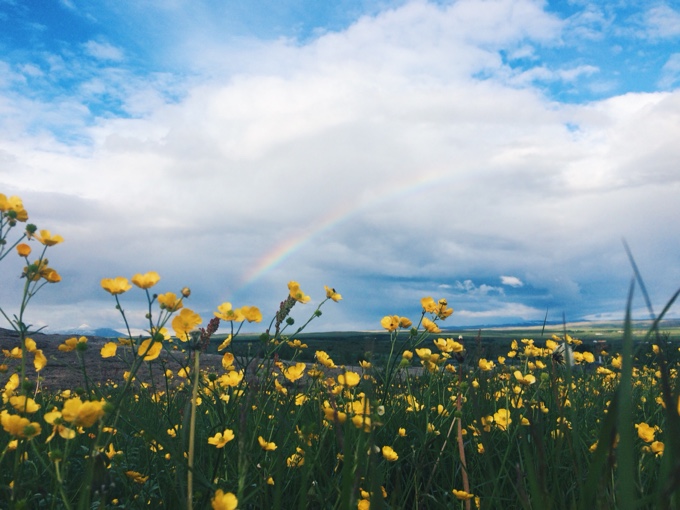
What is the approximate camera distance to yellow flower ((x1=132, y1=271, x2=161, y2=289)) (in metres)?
1.83

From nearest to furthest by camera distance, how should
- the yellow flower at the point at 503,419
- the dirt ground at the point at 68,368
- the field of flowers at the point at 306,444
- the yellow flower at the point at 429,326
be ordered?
the field of flowers at the point at 306,444 < the yellow flower at the point at 503,419 < the yellow flower at the point at 429,326 < the dirt ground at the point at 68,368

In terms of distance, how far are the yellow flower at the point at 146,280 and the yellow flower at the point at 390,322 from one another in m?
1.34

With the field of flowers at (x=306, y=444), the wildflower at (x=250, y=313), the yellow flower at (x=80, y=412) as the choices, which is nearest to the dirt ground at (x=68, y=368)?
→ the field of flowers at (x=306, y=444)

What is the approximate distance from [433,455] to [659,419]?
6.94 ft

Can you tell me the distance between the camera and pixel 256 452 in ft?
7.79

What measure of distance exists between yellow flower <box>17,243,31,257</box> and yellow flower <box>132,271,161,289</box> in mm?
627

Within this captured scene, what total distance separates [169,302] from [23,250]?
0.83 metres

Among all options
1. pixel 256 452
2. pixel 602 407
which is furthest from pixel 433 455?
pixel 602 407

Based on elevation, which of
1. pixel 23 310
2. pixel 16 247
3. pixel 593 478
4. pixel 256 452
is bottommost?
pixel 256 452

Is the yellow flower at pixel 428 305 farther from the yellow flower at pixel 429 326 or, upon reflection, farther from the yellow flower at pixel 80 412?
the yellow flower at pixel 80 412

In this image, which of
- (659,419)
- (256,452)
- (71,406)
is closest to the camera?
(71,406)

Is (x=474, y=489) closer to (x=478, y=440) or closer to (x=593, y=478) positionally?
(x=478, y=440)

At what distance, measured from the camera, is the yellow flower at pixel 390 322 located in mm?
2777

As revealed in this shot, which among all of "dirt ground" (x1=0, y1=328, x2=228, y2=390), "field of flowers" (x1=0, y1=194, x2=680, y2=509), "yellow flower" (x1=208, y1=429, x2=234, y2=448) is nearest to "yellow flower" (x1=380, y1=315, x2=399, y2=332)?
"field of flowers" (x1=0, y1=194, x2=680, y2=509)
